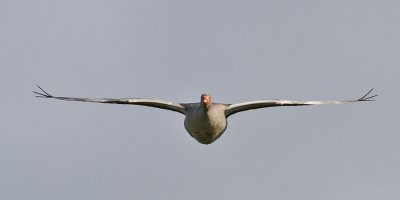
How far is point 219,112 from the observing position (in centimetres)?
6688

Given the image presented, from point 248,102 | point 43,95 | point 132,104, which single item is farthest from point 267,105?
point 43,95

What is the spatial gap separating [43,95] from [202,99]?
26.0 feet

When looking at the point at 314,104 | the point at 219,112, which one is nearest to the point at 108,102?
the point at 219,112

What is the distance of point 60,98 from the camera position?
68.1 m

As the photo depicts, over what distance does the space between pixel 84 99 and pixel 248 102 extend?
7.84 meters

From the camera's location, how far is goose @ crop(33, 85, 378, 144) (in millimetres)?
66125

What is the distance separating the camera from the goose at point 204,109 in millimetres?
66125

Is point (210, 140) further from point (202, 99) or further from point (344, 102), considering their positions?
point (344, 102)

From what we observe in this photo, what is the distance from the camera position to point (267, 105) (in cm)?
6894

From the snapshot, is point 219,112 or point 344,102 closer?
point 219,112

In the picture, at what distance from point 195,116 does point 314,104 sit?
728cm

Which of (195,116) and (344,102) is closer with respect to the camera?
(195,116)

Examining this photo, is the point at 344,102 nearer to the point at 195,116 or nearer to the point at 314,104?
the point at 314,104

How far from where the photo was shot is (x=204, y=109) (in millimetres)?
65875
